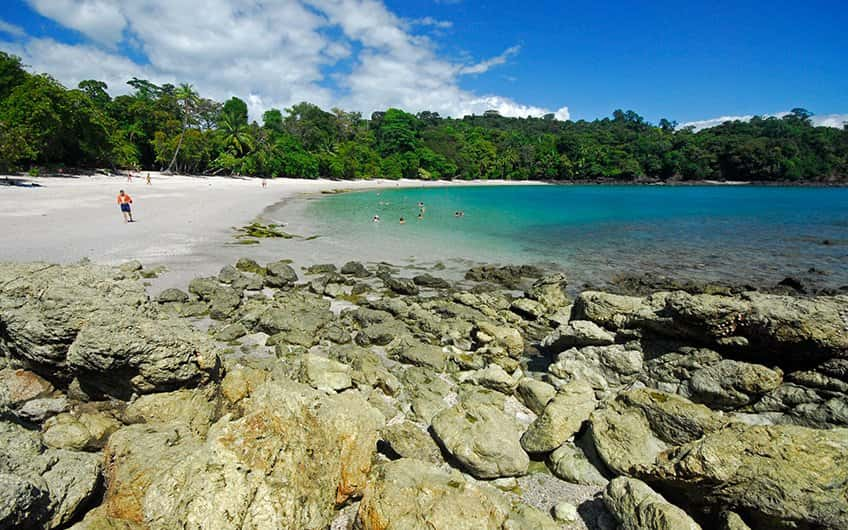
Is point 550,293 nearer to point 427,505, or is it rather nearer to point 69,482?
point 427,505

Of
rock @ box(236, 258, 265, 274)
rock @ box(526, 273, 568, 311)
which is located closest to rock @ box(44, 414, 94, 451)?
rock @ box(236, 258, 265, 274)

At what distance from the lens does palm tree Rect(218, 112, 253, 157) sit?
68500 millimetres

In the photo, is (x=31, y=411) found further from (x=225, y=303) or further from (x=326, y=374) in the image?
(x=225, y=303)

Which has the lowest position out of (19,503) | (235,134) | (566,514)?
(566,514)

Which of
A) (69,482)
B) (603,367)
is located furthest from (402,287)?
(69,482)

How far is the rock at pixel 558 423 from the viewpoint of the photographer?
590 cm

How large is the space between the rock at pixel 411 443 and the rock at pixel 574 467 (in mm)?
1669

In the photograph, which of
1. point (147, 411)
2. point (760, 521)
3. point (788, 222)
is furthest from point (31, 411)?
point (788, 222)

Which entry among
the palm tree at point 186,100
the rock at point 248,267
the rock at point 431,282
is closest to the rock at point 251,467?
the rock at point 431,282

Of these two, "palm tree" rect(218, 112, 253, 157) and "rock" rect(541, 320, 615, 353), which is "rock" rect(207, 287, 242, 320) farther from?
"palm tree" rect(218, 112, 253, 157)

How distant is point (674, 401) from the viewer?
19.7ft

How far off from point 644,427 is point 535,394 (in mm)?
1908

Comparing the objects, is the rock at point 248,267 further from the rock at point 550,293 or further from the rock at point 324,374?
the rock at point 550,293

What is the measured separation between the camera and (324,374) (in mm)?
7539
